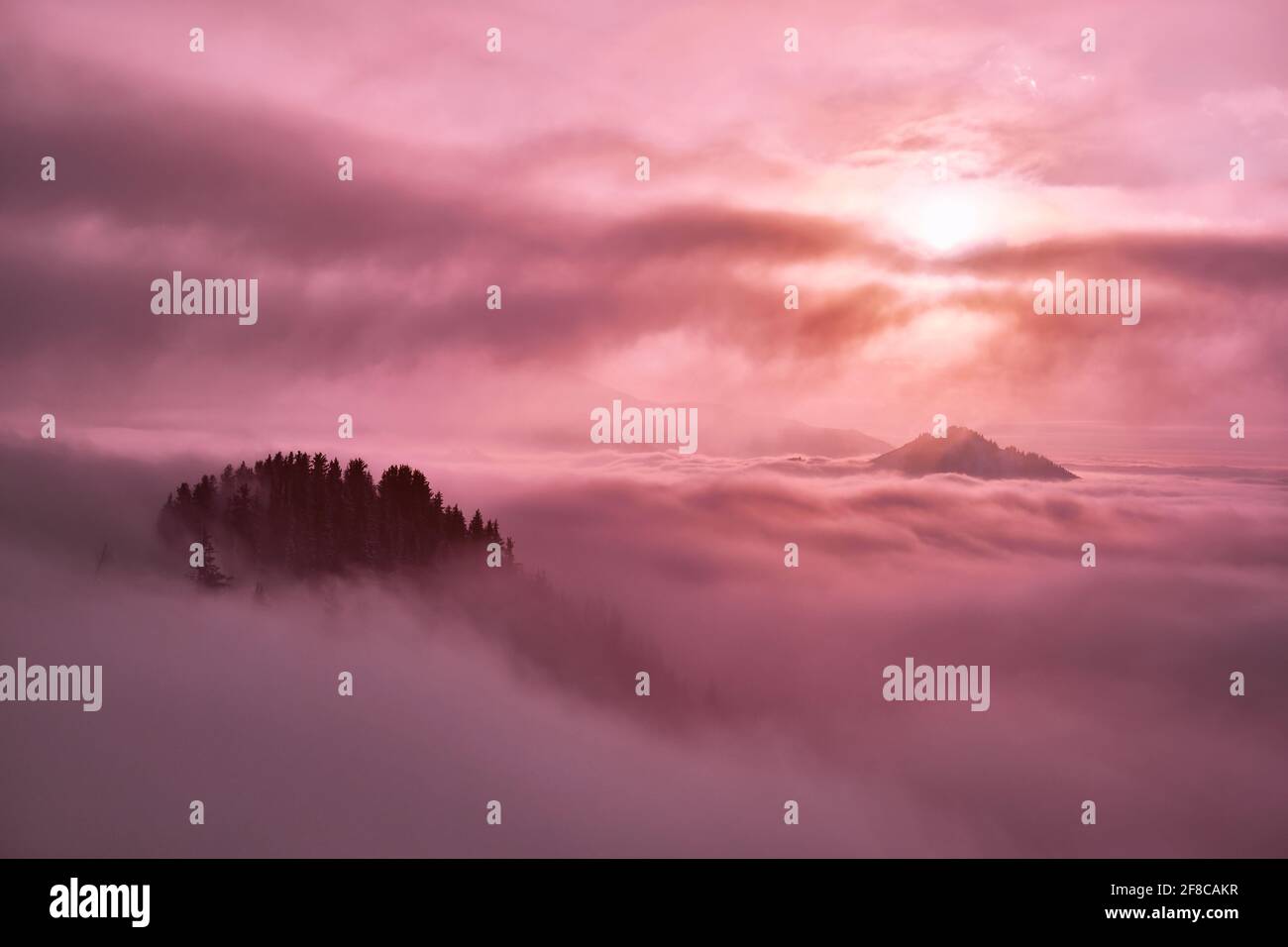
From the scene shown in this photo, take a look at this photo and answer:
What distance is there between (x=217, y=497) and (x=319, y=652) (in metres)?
18.9

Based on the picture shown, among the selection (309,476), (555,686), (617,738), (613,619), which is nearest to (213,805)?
(309,476)

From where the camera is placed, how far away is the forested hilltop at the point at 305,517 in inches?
3546

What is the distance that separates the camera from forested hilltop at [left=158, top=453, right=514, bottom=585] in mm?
90062

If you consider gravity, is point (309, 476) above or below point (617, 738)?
above

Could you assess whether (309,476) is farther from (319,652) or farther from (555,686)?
(555,686)

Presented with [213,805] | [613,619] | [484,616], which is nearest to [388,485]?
[213,805]

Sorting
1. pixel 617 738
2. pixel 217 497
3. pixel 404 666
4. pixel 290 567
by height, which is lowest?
pixel 617 738

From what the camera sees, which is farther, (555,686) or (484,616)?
(555,686)

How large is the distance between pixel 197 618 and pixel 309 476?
17.2m

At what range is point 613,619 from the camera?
17350cm

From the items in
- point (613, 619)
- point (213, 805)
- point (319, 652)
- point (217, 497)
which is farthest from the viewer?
point (613, 619)

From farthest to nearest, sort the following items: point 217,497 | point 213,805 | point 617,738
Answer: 1. point 617,738
2. point 217,497
3. point 213,805

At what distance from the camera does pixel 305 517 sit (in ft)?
303

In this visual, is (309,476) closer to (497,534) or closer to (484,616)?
(497,534)
